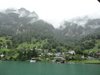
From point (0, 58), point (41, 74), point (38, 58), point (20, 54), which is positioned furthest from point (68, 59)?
point (41, 74)

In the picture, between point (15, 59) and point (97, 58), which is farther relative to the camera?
point (97, 58)

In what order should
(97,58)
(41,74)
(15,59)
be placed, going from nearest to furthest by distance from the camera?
(41,74) < (15,59) < (97,58)

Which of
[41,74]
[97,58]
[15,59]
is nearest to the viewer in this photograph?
[41,74]

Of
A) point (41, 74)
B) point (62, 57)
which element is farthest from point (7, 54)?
point (41, 74)

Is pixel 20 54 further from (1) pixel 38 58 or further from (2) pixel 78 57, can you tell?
(2) pixel 78 57

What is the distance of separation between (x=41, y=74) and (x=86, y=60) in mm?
107116

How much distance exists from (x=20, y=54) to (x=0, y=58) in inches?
562

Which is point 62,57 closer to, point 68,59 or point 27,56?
point 68,59

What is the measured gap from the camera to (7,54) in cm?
19538

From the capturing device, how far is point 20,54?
19038cm

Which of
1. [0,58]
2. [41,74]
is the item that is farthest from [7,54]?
[41,74]

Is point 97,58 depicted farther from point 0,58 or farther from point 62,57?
point 0,58

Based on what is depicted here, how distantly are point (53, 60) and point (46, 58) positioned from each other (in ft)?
19.9

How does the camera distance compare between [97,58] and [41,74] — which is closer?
[41,74]
